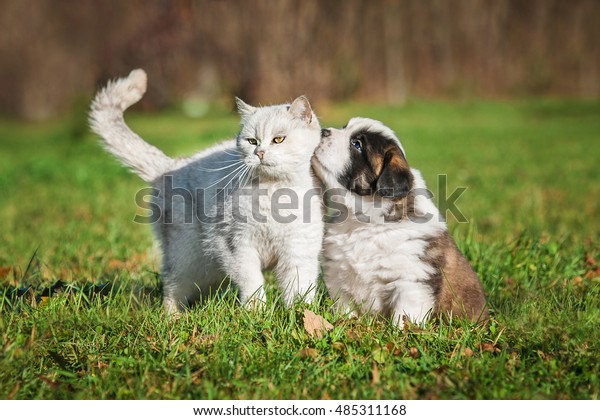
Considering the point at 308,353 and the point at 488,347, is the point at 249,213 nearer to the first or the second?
the point at 308,353

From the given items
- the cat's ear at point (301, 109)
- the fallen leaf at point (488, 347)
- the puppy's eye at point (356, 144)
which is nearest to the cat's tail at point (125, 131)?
the cat's ear at point (301, 109)

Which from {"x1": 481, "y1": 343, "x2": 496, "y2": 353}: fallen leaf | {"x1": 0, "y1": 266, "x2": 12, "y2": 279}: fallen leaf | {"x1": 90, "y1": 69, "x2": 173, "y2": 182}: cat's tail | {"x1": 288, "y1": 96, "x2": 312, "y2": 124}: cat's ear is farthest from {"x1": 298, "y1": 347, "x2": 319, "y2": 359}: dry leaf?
{"x1": 0, "y1": 266, "x2": 12, "y2": 279}: fallen leaf

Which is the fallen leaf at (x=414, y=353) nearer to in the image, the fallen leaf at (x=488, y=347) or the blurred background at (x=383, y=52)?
the fallen leaf at (x=488, y=347)

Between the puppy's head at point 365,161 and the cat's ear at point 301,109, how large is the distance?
0.57 feet

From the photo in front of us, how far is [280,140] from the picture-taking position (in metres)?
3.38

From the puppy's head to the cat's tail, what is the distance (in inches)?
42.3

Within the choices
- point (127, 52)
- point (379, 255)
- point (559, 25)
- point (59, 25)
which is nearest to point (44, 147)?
point (127, 52)

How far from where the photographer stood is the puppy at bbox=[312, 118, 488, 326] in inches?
132

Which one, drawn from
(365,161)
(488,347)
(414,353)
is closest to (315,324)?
(414,353)

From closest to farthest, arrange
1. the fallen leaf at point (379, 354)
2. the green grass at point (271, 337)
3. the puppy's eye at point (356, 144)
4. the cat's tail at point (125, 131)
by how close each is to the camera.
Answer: the green grass at point (271, 337), the fallen leaf at point (379, 354), the puppy's eye at point (356, 144), the cat's tail at point (125, 131)

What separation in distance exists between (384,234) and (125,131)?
1767 millimetres

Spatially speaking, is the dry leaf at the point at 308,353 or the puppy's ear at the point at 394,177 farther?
the puppy's ear at the point at 394,177

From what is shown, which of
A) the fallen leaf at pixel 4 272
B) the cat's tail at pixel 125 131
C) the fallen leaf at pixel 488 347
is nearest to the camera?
the fallen leaf at pixel 488 347

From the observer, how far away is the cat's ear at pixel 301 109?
134 inches
